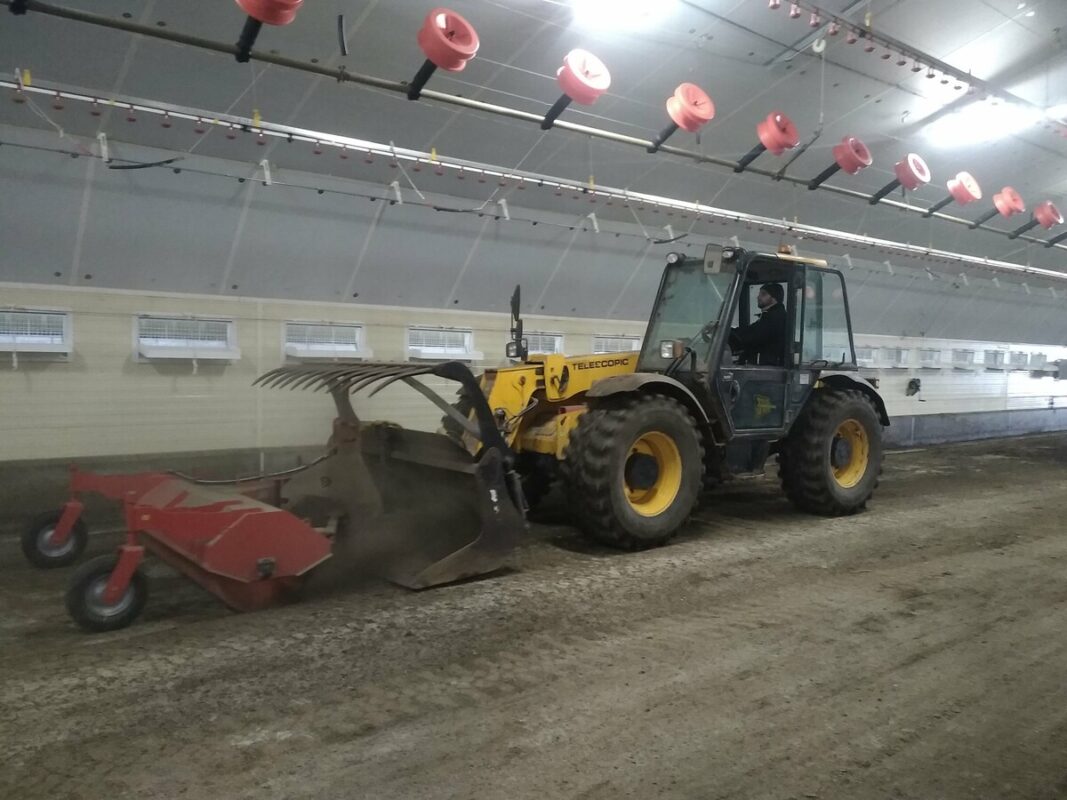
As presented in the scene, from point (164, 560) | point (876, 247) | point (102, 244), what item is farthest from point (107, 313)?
point (876, 247)

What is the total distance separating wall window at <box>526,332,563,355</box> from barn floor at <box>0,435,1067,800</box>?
426 centimetres

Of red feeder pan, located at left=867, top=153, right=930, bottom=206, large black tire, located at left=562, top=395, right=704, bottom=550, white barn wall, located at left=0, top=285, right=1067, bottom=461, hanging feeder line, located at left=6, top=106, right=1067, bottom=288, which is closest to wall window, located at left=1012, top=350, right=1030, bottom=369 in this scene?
hanging feeder line, located at left=6, top=106, right=1067, bottom=288

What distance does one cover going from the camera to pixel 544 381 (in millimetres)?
5473

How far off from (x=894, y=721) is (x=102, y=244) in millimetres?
6558

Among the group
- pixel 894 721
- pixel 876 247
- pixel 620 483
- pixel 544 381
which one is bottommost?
pixel 894 721

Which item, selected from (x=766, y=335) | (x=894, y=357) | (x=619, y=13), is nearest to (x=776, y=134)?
(x=619, y=13)

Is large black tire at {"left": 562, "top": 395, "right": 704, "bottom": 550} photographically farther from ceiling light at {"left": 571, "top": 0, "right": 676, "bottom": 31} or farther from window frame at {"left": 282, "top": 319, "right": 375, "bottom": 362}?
ceiling light at {"left": 571, "top": 0, "right": 676, "bottom": 31}

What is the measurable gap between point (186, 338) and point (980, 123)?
9689mm

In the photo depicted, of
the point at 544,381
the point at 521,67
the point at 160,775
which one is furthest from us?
the point at 521,67

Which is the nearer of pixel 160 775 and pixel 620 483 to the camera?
pixel 160 775

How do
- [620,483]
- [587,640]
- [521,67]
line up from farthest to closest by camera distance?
[521,67], [620,483], [587,640]

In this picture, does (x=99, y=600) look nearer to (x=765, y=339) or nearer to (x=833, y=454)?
(x=765, y=339)

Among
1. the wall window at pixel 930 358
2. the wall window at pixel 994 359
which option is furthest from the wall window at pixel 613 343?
the wall window at pixel 994 359

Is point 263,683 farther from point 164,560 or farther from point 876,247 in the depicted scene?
point 876,247
